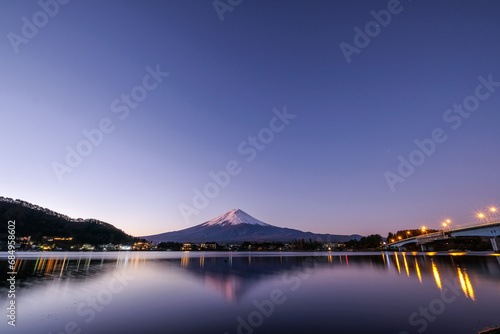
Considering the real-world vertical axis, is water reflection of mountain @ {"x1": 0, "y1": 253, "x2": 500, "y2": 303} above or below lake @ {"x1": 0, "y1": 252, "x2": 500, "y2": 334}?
above

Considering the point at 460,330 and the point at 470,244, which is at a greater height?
the point at 470,244

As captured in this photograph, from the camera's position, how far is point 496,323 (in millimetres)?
15297

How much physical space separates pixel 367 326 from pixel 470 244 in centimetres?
19156

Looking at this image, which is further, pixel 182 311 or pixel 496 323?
pixel 182 311

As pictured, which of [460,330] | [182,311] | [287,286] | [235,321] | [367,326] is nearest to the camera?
[460,330]

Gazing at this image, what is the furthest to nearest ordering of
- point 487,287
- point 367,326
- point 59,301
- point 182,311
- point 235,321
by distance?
1. point 487,287
2. point 59,301
3. point 182,311
4. point 235,321
5. point 367,326

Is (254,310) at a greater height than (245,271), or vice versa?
(245,271)

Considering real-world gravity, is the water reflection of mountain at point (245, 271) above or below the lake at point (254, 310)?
above

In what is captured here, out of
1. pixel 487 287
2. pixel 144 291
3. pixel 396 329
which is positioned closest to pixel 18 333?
pixel 144 291

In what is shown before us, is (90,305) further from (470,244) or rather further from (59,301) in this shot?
(470,244)

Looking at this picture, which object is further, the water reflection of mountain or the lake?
Answer: the water reflection of mountain

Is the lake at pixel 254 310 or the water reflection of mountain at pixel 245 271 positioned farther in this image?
the water reflection of mountain at pixel 245 271

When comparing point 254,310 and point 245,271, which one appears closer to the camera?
point 254,310

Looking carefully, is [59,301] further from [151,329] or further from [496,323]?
[496,323]
